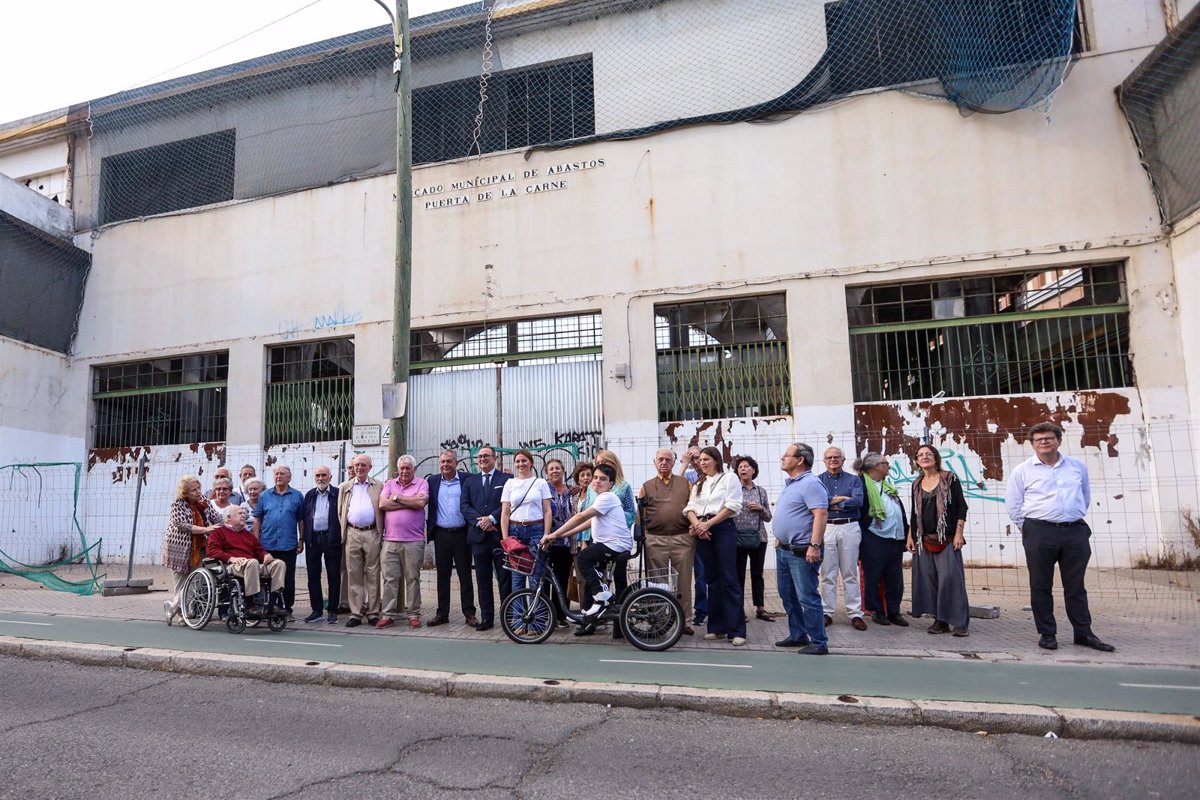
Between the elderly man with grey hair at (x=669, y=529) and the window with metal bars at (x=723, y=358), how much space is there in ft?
16.2

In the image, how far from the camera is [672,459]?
748 cm

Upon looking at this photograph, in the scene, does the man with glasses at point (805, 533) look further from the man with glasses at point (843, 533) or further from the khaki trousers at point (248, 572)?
the khaki trousers at point (248, 572)

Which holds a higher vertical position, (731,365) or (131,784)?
(731,365)

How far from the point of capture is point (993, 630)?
23.3 ft

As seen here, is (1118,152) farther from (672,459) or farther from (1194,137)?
(672,459)

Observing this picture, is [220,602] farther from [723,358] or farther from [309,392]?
[723,358]

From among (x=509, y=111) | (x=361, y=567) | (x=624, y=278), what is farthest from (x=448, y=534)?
(x=509, y=111)

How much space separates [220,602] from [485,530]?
2.85m

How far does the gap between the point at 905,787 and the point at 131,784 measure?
3846 mm

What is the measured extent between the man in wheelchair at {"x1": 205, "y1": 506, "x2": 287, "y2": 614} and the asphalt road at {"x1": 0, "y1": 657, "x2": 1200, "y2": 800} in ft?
7.72

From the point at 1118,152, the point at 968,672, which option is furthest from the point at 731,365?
the point at 968,672

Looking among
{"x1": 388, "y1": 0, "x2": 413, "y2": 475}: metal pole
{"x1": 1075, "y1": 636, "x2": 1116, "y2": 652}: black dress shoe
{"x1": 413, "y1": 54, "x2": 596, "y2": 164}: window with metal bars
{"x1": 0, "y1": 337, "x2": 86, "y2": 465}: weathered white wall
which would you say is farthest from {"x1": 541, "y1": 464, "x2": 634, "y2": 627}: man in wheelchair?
{"x1": 0, "y1": 337, "x2": 86, "y2": 465}: weathered white wall

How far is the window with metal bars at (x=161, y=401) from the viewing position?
15.0m

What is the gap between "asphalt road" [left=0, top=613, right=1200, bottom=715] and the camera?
16.4 feet
